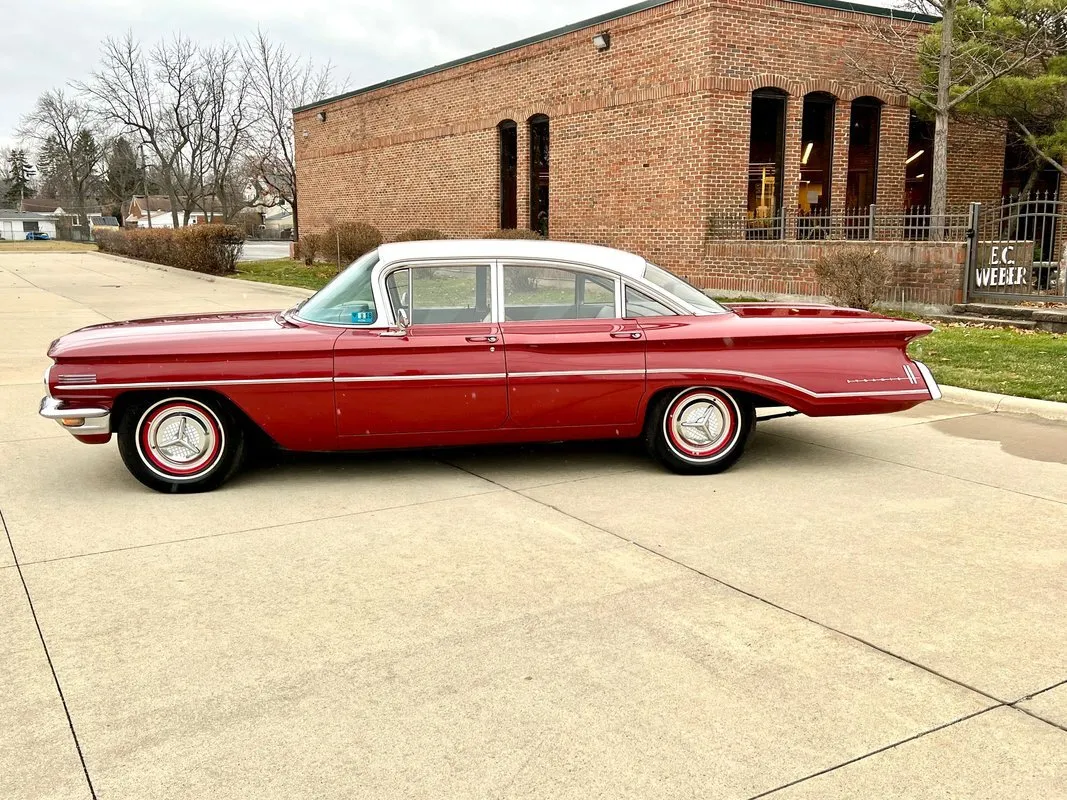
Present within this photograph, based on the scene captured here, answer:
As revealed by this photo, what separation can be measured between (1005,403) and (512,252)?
4627 millimetres

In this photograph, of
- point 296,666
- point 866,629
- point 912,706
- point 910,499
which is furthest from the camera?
point 910,499

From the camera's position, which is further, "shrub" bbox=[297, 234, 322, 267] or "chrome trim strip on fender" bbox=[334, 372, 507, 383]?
"shrub" bbox=[297, 234, 322, 267]

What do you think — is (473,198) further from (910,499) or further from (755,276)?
(910,499)

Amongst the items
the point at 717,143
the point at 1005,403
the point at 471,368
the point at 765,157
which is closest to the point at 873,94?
the point at 765,157

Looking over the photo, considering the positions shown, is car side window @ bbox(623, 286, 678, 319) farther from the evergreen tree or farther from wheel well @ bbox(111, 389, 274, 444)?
the evergreen tree

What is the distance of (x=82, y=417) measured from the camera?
18.2 feet

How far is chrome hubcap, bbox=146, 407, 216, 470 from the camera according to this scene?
5.68m

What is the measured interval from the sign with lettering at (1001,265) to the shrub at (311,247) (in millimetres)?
18672

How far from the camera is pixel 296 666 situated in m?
3.53

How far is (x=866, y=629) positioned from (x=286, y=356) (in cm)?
352

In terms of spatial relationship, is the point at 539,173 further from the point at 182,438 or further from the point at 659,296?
the point at 182,438

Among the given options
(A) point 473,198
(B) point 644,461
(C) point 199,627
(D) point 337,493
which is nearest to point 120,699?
(C) point 199,627

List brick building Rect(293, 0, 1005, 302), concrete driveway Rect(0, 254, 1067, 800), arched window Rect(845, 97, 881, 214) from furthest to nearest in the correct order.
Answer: arched window Rect(845, 97, 881, 214) → brick building Rect(293, 0, 1005, 302) → concrete driveway Rect(0, 254, 1067, 800)

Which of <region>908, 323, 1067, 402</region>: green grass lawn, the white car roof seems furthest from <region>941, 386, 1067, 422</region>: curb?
the white car roof
